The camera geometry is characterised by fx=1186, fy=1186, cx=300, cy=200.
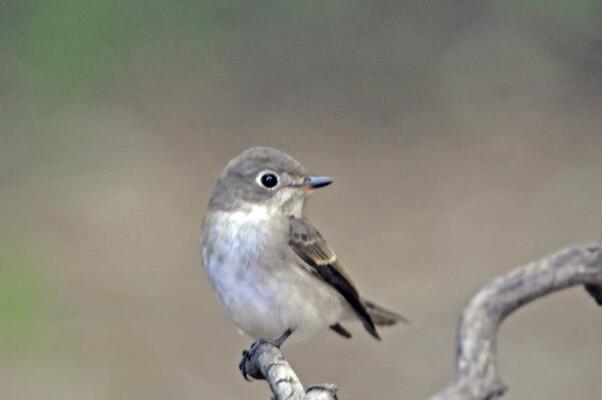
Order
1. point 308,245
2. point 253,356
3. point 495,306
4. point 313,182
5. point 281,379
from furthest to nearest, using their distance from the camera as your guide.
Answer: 1. point 308,245
2. point 313,182
3. point 253,356
4. point 281,379
5. point 495,306

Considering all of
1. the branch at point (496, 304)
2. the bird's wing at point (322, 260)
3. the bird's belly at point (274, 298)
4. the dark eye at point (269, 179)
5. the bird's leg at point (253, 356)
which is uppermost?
the dark eye at point (269, 179)

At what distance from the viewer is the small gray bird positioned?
2.71m

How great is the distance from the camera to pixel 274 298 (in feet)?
9.05

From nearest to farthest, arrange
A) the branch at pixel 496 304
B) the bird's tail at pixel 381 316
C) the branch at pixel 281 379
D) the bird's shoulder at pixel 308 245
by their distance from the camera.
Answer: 1. the branch at pixel 496 304
2. the branch at pixel 281 379
3. the bird's shoulder at pixel 308 245
4. the bird's tail at pixel 381 316

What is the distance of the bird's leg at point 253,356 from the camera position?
6.88ft

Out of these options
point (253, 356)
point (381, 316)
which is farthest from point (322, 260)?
point (253, 356)

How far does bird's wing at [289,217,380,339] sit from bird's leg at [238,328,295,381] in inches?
7.5

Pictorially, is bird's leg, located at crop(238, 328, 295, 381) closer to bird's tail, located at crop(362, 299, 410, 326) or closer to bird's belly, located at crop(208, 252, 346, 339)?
bird's belly, located at crop(208, 252, 346, 339)

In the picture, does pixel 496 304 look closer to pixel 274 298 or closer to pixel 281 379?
pixel 281 379

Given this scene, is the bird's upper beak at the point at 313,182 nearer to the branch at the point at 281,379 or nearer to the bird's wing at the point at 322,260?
the bird's wing at the point at 322,260

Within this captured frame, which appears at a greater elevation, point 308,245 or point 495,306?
point 308,245

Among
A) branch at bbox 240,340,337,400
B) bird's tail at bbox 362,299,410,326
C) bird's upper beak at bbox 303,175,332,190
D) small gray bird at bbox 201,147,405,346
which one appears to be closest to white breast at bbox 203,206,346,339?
small gray bird at bbox 201,147,405,346

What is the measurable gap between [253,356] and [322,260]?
77 cm

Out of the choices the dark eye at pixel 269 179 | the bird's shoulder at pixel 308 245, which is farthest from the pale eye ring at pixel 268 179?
the bird's shoulder at pixel 308 245
